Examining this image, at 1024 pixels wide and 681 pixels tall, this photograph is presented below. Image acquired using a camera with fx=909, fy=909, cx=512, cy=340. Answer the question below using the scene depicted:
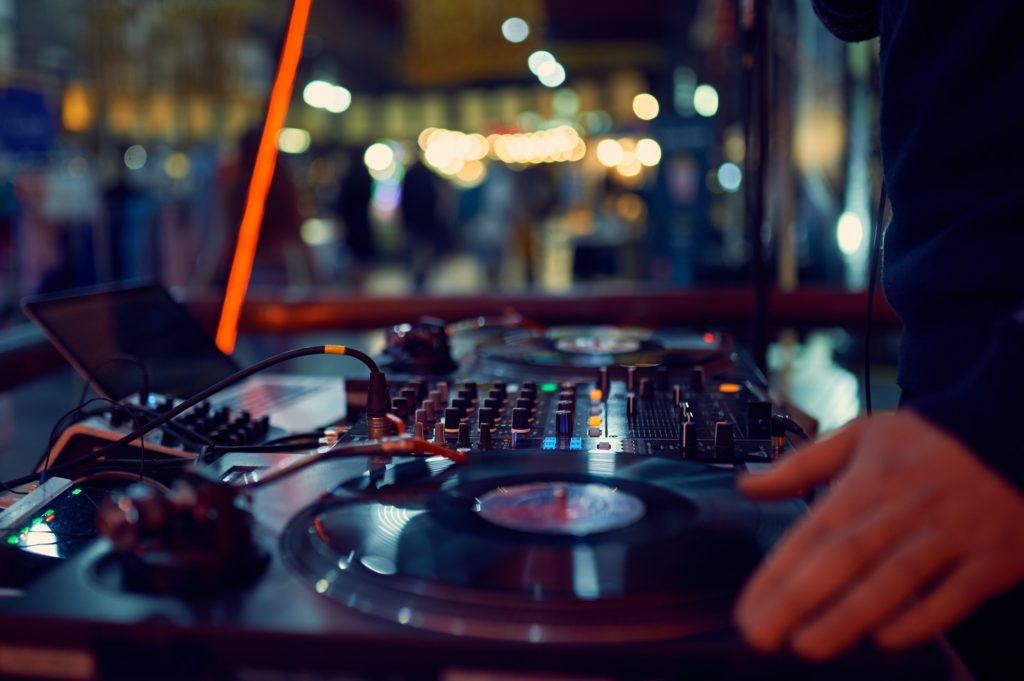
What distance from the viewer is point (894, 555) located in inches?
17.5

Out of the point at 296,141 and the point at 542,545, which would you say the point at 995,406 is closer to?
the point at 542,545

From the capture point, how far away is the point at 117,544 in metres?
0.52

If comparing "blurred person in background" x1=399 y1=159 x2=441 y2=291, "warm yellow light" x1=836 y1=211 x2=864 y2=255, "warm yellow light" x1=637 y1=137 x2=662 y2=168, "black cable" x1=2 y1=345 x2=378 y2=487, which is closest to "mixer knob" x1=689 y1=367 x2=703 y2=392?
"black cable" x1=2 y1=345 x2=378 y2=487

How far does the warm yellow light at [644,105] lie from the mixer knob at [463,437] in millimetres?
13350

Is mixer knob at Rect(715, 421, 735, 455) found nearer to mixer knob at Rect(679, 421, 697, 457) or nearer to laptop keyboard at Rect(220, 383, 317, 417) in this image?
mixer knob at Rect(679, 421, 697, 457)

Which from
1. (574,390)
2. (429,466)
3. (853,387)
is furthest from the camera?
(853,387)

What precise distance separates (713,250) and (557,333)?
666 cm

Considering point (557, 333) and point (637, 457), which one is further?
point (557, 333)

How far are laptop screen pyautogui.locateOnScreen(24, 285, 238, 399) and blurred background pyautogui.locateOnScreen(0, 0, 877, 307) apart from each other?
15.7 inches

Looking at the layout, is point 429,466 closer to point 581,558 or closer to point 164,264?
point 581,558

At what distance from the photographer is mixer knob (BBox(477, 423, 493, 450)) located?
0.82 metres

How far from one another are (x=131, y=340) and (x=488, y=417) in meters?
0.63

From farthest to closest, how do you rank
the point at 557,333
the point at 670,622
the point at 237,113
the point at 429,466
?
the point at 237,113, the point at 557,333, the point at 429,466, the point at 670,622

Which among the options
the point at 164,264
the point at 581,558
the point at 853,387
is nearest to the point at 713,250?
the point at 164,264
